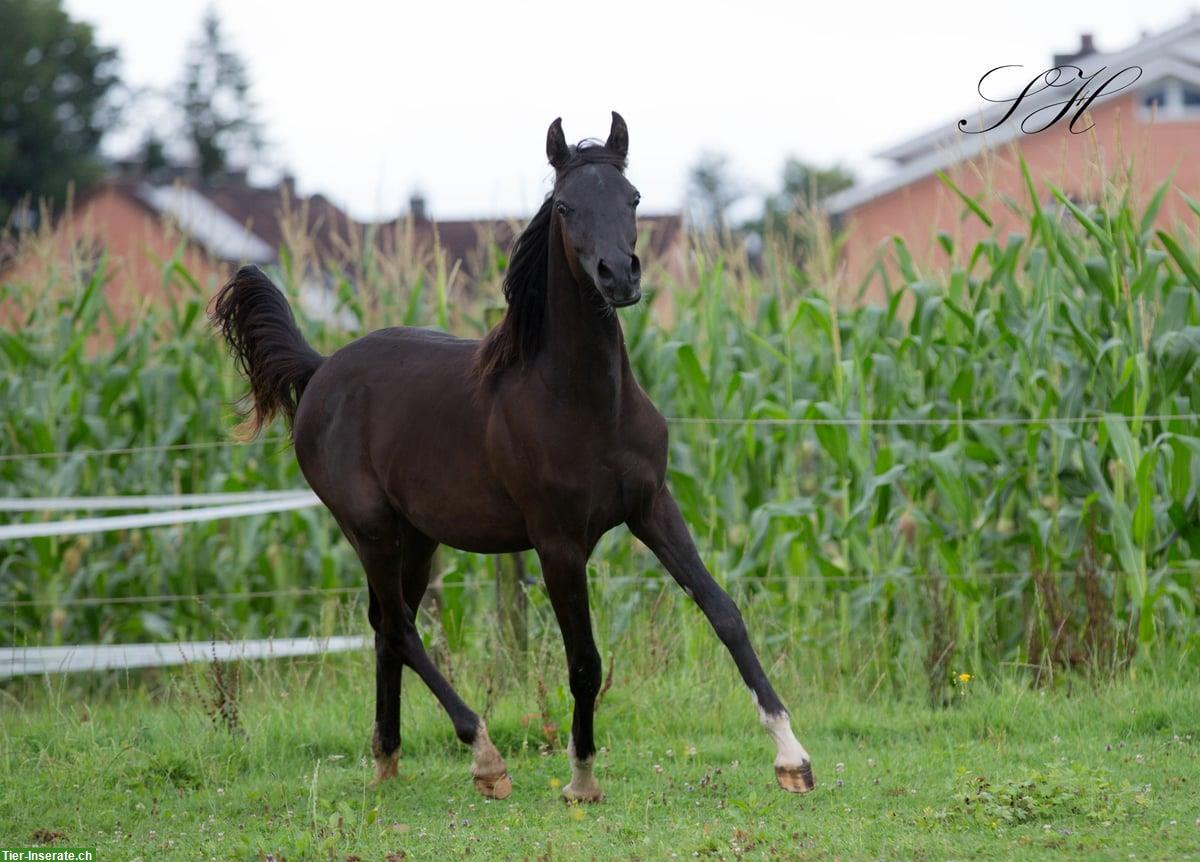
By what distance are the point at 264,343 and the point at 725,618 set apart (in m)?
2.71

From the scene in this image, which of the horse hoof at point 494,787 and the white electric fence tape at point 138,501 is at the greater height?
the white electric fence tape at point 138,501

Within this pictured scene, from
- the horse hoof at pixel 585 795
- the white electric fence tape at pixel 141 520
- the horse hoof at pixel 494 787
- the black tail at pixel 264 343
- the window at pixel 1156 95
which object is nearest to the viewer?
the horse hoof at pixel 585 795

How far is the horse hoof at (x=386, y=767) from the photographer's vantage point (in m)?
5.70

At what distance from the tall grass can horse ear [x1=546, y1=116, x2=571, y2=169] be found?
3.17 m

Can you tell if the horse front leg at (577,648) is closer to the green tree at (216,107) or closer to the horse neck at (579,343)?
the horse neck at (579,343)

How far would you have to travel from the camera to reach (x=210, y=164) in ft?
213

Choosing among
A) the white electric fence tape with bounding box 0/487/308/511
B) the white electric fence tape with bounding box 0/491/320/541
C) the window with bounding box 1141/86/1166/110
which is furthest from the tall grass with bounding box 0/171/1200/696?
the window with bounding box 1141/86/1166/110

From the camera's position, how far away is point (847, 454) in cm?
766

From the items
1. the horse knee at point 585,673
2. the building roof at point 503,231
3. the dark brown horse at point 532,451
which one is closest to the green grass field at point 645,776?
the dark brown horse at point 532,451

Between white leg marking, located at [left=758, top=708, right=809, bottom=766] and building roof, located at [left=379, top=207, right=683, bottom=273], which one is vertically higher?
building roof, located at [left=379, top=207, right=683, bottom=273]

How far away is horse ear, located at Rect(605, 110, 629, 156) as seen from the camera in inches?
189

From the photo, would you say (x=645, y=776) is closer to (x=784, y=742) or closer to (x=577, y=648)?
(x=577, y=648)

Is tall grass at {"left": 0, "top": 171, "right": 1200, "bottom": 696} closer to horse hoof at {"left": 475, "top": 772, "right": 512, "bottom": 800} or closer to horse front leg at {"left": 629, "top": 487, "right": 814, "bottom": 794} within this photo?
horse hoof at {"left": 475, "top": 772, "right": 512, "bottom": 800}

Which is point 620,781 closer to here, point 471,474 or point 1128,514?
point 471,474
